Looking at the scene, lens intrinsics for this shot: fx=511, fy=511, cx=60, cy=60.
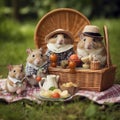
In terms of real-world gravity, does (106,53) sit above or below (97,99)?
above

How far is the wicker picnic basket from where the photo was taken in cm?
507

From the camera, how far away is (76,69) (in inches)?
202

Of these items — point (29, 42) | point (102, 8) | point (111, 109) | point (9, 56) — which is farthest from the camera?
point (102, 8)

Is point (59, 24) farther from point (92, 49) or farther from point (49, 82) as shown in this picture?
point (49, 82)

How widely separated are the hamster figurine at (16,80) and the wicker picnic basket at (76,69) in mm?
351

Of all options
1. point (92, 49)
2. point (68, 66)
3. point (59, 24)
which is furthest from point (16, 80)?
point (59, 24)

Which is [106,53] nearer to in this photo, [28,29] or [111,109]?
[111,109]

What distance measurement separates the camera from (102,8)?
40.7 ft

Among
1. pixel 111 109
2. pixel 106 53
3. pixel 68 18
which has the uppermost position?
pixel 68 18

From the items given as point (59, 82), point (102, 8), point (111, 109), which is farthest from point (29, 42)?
point (111, 109)

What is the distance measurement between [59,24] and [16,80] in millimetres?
979

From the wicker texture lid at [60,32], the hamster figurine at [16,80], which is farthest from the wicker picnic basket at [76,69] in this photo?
the hamster figurine at [16,80]

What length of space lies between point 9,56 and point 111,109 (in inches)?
129

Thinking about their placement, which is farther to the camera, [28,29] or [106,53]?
[28,29]
